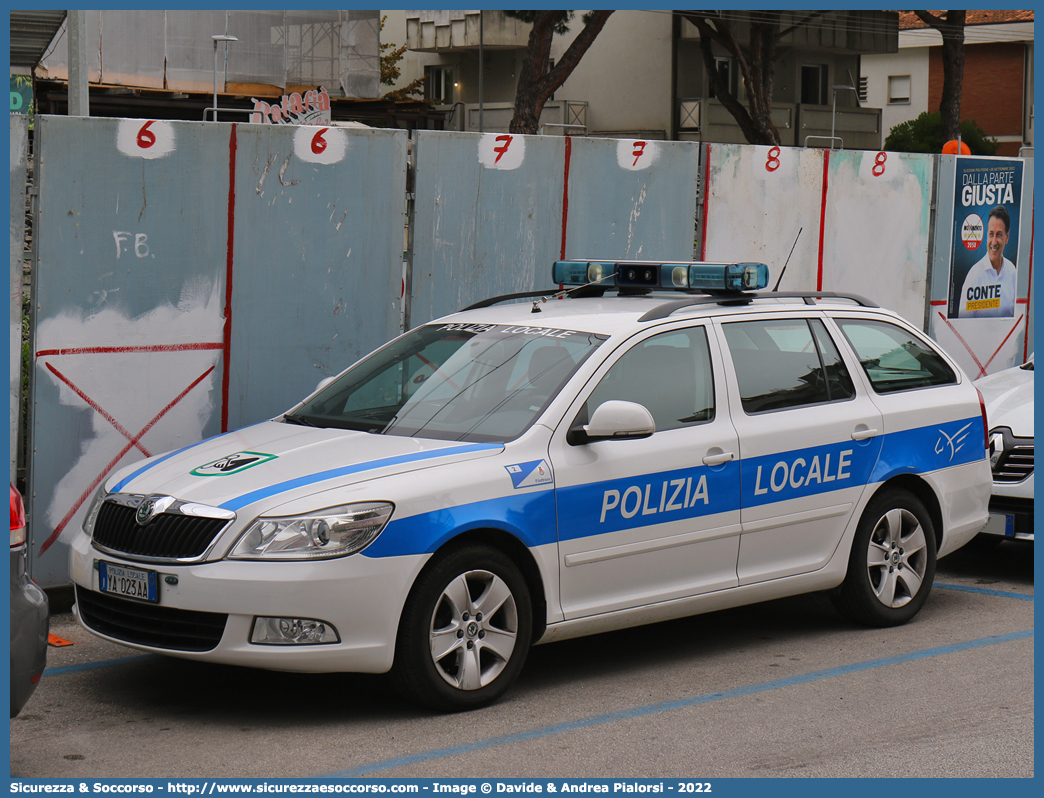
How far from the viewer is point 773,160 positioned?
10367 mm

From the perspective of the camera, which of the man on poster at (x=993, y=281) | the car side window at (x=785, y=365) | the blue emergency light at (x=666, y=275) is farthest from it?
the man on poster at (x=993, y=281)

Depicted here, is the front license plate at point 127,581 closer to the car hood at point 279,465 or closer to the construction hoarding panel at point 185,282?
the car hood at point 279,465

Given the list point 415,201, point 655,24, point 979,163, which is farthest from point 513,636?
point 655,24

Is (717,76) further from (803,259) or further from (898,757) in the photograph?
(898,757)

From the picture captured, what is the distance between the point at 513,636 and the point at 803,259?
6.13 meters

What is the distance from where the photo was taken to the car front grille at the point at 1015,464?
26.6ft

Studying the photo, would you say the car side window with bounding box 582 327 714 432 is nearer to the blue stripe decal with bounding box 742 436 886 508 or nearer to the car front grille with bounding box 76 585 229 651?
the blue stripe decal with bounding box 742 436 886 508

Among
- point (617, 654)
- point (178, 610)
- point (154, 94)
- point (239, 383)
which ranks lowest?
point (617, 654)

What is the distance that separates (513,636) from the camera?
5488mm

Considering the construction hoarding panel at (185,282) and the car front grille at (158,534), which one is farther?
the construction hoarding panel at (185,282)

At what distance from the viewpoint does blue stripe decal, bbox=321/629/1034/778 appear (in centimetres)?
484

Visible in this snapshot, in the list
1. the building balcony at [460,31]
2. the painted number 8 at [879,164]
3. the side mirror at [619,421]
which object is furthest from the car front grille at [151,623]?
the building balcony at [460,31]

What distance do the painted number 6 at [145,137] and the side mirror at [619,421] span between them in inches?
131

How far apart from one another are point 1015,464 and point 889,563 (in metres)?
1.78
